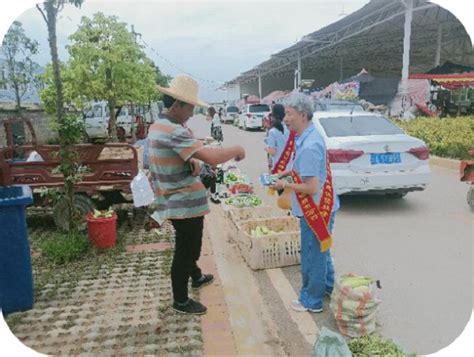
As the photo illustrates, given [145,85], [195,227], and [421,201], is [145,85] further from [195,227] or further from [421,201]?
[195,227]

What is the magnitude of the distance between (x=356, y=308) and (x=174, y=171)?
1.65 m

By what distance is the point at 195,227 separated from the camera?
3312mm

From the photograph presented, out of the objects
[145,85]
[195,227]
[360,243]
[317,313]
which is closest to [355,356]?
[317,313]

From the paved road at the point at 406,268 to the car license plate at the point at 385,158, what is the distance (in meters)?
0.80

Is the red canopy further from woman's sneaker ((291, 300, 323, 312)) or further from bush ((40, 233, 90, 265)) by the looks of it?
bush ((40, 233, 90, 265))

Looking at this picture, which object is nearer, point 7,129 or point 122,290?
point 122,290

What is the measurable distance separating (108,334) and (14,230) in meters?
1.13

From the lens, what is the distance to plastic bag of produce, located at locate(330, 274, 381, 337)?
2951mm

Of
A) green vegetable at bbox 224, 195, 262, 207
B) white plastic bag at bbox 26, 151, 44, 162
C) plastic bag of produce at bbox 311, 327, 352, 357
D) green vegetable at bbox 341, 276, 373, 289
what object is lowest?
plastic bag of produce at bbox 311, 327, 352, 357

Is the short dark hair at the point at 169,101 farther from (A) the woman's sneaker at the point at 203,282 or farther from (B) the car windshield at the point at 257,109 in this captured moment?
(B) the car windshield at the point at 257,109

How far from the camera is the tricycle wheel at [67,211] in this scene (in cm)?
545

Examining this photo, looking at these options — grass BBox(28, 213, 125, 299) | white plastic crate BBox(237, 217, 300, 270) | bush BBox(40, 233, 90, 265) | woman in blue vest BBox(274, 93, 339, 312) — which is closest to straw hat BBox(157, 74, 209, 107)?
woman in blue vest BBox(274, 93, 339, 312)

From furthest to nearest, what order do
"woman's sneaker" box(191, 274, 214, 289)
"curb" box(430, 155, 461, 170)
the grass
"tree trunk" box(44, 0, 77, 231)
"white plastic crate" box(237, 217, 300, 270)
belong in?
"curb" box(430, 155, 461, 170) < "tree trunk" box(44, 0, 77, 231) < "white plastic crate" box(237, 217, 300, 270) < the grass < "woman's sneaker" box(191, 274, 214, 289)

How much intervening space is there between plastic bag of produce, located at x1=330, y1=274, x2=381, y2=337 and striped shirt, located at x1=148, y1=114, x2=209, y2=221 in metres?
1.23
